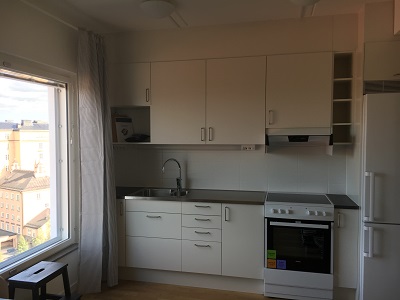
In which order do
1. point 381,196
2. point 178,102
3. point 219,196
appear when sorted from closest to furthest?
point 381,196
point 219,196
point 178,102

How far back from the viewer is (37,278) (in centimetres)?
206

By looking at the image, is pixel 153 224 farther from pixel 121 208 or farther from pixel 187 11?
pixel 187 11

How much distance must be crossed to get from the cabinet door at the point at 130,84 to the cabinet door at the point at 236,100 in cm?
69

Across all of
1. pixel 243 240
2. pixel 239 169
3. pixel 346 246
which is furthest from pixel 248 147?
pixel 346 246

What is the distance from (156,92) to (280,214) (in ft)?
5.77

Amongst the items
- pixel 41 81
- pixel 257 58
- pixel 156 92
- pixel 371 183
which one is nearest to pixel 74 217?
pixel 41 81

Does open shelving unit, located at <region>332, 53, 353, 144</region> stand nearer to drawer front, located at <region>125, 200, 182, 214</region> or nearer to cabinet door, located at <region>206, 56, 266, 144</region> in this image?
cabinet door, located at <region>206, 56, 266, 144</region>

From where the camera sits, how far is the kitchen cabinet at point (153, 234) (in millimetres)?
3002

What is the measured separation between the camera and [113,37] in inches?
130

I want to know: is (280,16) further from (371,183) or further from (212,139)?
(371,183)

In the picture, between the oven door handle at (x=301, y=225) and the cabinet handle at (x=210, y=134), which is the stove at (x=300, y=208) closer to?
the oven door handle at (x=301, y=225)

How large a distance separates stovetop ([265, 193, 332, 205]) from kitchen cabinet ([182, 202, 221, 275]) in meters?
0.55

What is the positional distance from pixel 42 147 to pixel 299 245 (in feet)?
8.08

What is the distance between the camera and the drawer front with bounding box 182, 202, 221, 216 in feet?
9.53
